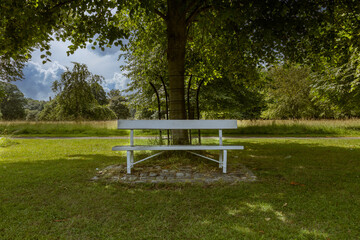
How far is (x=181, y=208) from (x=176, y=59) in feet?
12.7

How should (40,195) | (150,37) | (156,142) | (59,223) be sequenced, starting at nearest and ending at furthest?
(59,223) < (40,195) < (156,142) < (150,37)

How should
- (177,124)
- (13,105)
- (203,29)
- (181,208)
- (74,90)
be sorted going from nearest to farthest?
(181,208) < (177,124) < (203,29) < (74,90) < (13,105)

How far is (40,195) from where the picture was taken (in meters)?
3.63

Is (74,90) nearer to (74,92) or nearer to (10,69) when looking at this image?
(74,92)

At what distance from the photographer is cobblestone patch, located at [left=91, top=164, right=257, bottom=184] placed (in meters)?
4.34

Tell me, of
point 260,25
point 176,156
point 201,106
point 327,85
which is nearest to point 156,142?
point 176,156

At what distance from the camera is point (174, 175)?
4.61 m

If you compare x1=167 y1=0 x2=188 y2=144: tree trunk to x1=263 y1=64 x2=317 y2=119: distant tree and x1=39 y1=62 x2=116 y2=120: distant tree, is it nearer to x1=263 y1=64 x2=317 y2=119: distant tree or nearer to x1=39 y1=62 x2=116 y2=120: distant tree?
x1=39 y1=62 x2=116 y2=120: distant tree

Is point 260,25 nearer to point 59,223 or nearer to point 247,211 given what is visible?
point 247,211

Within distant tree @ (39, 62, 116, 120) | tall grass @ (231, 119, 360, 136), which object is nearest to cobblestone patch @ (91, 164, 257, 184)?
tall grass @ (231, 119, 360, 136)

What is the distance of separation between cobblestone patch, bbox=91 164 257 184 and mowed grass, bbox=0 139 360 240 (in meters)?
0.23

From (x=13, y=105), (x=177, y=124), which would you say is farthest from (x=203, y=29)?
(x=13, y=105)

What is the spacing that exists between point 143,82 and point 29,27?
5.60 metres

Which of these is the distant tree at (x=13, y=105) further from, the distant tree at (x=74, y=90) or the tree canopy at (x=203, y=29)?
the tree canopy at (x=203, y=29)
